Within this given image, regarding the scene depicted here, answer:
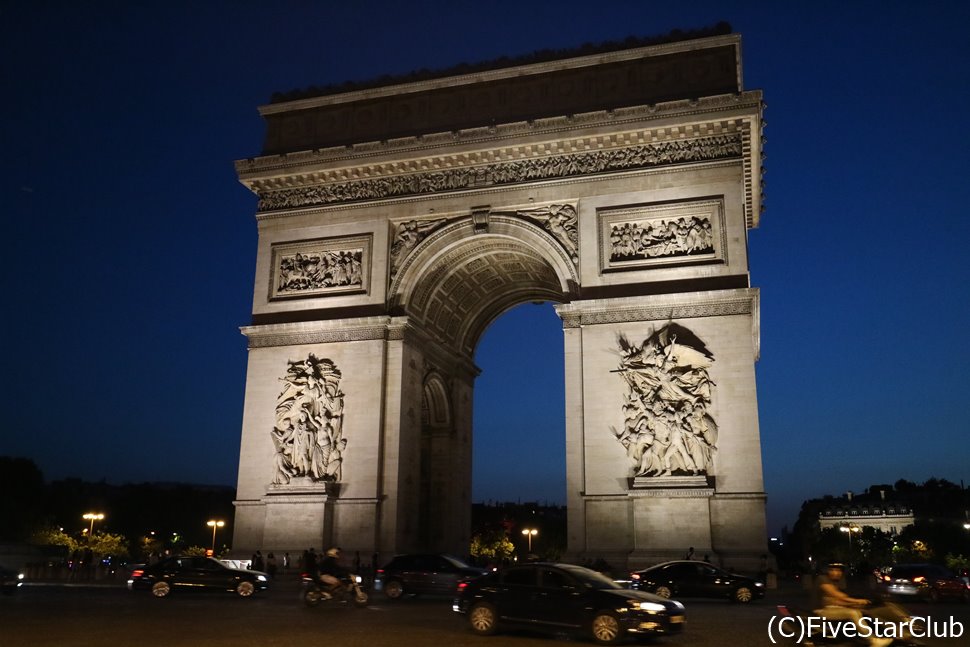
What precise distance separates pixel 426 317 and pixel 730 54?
13563mm

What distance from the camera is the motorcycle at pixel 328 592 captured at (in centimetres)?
1853

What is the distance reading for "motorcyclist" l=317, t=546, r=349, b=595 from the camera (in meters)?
18.5

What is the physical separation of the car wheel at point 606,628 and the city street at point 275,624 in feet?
2.03

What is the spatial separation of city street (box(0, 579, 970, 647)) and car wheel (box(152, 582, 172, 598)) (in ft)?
3.16

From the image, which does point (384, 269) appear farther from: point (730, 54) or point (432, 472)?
point (730, 54)

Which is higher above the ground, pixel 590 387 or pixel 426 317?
pixel 426 317

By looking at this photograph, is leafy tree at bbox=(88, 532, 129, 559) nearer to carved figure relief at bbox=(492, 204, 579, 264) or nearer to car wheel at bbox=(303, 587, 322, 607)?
carved figure relief at bbox=(492, 204, 579, 264)

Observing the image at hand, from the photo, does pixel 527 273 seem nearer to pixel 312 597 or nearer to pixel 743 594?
pixel 743 594

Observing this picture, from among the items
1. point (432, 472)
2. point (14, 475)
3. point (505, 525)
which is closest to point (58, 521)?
point (14, 475)

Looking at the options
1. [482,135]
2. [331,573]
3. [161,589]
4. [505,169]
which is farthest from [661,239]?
[161,589]

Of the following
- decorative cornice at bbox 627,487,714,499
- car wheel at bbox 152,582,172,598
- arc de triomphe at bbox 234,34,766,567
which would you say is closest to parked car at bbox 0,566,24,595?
car wheel at bbox 152,582,172,598

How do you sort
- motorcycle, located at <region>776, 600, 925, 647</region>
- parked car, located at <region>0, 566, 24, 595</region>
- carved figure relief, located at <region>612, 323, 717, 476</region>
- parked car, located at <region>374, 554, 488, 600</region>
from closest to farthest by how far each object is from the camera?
motorcycle, located at <region>776, 600, 925, 647</region> → parked car, located at <region>0, 566, 24, 595</region> → parked car, located at <region>374, 554, 488, 600</region> → carved figure relief, located at <region>612, 323, 717, 476</region>

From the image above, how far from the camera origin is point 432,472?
34500 millimetres

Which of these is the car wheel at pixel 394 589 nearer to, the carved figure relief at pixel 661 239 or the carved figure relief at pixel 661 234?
the carved figure relief at pixel 661 234
